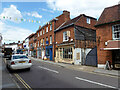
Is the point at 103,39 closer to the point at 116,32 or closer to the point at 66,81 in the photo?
the point at 116,32

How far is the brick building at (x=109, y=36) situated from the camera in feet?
31.8

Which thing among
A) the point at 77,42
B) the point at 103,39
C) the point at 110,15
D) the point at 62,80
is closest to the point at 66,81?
the point at 62,80

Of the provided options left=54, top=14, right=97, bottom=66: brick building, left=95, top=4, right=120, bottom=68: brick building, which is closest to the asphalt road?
left=95, top=4, right=120, bottom=68: brick building

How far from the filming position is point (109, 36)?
10164 mm

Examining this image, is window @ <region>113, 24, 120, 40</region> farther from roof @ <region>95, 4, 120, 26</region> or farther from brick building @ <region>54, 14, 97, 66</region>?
brick building @ <region>54, 14, 97, 66</region>

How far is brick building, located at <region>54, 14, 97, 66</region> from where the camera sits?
1388 cm

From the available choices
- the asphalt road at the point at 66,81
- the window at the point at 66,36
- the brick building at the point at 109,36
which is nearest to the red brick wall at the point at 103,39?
the brick building at the point at 109,36

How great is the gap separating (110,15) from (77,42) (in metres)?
5.72

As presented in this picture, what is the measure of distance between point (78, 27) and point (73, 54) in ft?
15.5

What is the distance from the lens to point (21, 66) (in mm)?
8195

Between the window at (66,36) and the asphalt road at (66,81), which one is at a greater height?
the window at (66,36)

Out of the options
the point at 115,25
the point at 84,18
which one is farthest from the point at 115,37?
the point at 84,18

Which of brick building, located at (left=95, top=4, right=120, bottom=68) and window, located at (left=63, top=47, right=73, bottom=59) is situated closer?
brick building, located at (left=95, top=4, right=120, bottom=68)

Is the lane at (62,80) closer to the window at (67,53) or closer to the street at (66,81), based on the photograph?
the street at (66,81)
